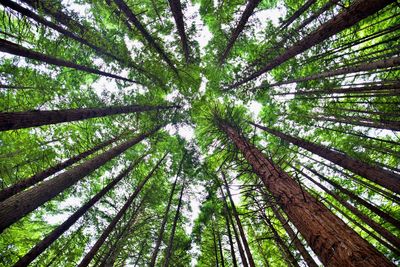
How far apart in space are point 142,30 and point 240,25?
3.99 metres

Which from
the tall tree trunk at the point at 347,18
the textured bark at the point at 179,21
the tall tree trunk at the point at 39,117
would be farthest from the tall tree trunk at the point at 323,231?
the textured bark at the point at 179,21

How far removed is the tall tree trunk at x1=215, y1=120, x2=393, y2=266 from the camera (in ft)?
5.95

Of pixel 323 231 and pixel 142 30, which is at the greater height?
pixel 142 30

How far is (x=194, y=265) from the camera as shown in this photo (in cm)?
1285

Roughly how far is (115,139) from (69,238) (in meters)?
5.46

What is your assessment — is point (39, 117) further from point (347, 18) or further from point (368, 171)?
point (368, 171)

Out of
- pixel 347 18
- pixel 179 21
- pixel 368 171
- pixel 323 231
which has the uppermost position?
pixel 179 21

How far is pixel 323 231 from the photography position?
7.28 feet

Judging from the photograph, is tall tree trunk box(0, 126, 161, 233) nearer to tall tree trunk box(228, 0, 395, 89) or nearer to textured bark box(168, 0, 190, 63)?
textured bark box(168, 0, 190, 63)

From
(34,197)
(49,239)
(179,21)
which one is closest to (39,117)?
(34,197)

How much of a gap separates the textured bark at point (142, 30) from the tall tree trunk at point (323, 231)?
7305 millimetres

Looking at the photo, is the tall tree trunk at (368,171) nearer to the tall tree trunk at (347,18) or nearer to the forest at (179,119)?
the forest at (179,119)

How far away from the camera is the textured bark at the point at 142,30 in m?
7.41

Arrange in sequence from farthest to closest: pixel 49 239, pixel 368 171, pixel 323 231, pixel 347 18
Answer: pixel 49 239, pixel 368 171, pixel 347 18, pixel 323 231
